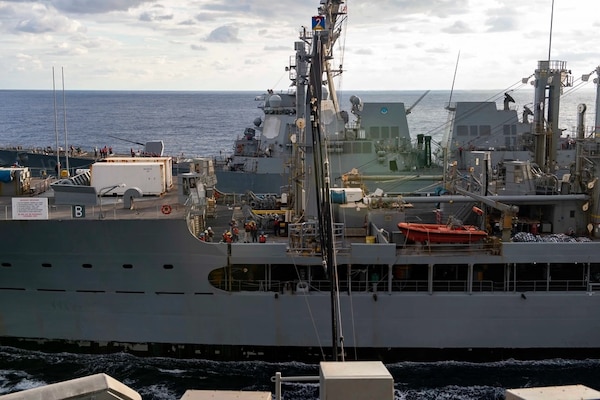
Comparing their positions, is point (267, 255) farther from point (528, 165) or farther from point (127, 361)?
point (528, 165)

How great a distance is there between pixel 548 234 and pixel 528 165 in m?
2.47

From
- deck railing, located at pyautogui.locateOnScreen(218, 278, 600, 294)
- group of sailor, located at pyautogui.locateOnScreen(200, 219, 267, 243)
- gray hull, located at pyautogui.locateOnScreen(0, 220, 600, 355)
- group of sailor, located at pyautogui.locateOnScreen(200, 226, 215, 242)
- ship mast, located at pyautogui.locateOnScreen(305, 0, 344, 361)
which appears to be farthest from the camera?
group of sailor, located at pyautogui.locateOnScreen(200, 226, 215, 242)

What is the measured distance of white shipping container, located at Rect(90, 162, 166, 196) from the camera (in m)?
22.0

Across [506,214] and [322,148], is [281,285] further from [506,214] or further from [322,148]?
[506,214]

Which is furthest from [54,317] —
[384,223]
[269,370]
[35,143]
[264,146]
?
[35,143]

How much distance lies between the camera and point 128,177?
22203mm

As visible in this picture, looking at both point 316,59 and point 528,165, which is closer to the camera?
point 316,59

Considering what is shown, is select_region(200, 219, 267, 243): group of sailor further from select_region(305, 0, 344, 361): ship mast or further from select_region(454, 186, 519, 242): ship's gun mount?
select_region(454, 186, 519, 242): ship's gun mount

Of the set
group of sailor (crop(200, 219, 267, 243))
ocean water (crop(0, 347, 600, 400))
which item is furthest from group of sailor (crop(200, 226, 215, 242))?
ocean water (crop(0, 347, 600, 400))

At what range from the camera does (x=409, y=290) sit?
1998 cm

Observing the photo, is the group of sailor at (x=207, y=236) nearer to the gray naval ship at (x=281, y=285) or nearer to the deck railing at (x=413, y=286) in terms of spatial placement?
the gray naval ship at (x=281, y=285)

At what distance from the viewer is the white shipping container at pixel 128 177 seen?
22.0 metres

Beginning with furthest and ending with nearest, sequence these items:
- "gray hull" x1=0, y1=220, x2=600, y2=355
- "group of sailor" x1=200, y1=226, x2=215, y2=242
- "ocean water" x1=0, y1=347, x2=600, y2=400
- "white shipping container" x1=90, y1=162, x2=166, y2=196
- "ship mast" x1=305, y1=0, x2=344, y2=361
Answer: "white shipping container" x1=90, y1=162, x2=166, y2=196 → "group of sailor" x1=200, y1=226, x2=215, y2=242 → "gray hull" x1=0, y1=220, x2=600, y2=355 → "ocean water" x1=0, y1=347, x2=600, y2=400 → "ship mast" x1=305, y1=0, x2=344, y2=361

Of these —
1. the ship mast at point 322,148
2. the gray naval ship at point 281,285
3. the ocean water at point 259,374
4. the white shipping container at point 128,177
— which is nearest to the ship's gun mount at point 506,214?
the gray naval ship at point 281,285
